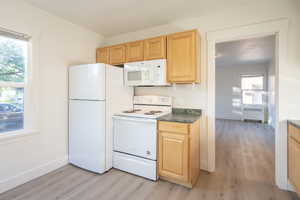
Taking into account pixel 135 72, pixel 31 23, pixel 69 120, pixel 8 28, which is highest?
pixel 31 23

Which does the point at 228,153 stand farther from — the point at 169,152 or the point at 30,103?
the point at 30,103

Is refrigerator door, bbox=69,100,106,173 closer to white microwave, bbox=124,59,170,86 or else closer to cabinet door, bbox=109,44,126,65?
white microwave, bbox=124,59,170,86

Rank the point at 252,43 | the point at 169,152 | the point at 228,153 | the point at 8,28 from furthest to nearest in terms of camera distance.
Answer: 1. the point at 252,43
2. the point at 228,153
3. the point at 169,152
4. the point at 8,28

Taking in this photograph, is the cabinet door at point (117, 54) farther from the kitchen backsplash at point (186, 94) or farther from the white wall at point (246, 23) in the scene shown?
the kitchen backsplash at point (186, 94)

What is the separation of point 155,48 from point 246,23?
1352 mm

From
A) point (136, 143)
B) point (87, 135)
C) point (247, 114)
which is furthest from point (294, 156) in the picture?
point (247, 114)

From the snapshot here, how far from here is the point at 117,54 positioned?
2.75 meters

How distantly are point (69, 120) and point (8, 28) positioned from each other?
1.52 metres

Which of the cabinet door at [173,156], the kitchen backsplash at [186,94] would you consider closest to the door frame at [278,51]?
the kitchen backsplash at [186,94]

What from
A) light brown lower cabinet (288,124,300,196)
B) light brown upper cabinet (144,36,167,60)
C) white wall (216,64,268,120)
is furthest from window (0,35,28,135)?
white wall (216,64,268,120)

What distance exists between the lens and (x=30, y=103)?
84.4 inches

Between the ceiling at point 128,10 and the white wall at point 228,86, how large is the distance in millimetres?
5469

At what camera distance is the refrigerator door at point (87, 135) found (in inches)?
89.7

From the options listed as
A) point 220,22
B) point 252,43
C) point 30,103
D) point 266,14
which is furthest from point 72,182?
point 252,43
